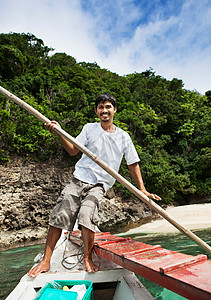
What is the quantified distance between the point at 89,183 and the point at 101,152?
15.0 inches

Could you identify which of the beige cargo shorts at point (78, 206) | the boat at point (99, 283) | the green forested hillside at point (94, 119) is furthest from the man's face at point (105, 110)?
the green forested hillside at point (94, 119)

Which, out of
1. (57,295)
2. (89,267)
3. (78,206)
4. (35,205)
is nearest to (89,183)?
(78,206)

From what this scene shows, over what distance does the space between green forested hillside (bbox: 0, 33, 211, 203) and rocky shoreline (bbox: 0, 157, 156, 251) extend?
0.91 m

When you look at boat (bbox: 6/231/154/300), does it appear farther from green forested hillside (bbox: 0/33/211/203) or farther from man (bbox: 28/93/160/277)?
green forested hillside (bbox: 0/33/211/203)

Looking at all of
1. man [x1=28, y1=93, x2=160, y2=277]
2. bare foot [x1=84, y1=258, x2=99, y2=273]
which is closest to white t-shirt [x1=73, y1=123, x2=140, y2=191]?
man [x1=28, y1=93, x2=160, y2=277]

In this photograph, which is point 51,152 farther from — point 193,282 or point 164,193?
point 193,282

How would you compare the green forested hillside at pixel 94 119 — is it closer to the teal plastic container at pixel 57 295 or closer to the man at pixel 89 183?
the man at pixel 89 183

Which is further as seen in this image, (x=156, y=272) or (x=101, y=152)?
(x=101, y=152)

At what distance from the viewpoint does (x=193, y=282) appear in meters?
0.93

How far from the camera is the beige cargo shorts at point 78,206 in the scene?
6.33 ft

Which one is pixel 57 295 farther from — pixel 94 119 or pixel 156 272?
pixel 94 119

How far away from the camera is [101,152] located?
225 centimetres

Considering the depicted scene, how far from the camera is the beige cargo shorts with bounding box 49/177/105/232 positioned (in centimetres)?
193

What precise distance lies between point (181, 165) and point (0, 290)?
14.4 m
